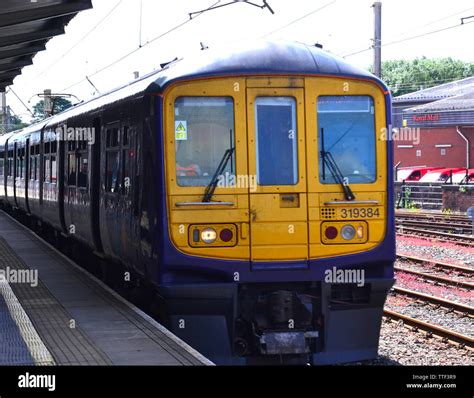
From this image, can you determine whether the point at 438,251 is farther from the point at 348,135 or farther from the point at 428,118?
the point at 428,118

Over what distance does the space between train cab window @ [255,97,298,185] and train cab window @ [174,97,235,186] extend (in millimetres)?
252

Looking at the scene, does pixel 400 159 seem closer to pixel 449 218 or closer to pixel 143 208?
pixel 449 218

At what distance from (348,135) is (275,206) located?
3.12 feet

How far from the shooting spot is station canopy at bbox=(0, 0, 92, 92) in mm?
12227

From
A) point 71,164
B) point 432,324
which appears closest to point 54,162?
point 71,164

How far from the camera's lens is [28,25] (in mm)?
14367

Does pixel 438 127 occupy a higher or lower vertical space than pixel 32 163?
higher

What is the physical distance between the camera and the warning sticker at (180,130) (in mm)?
8258

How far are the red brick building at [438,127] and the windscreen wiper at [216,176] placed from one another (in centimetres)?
3070

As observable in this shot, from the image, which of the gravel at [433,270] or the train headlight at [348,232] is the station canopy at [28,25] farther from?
the gravel at [433,270]

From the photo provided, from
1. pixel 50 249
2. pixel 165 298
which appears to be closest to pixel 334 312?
pixel 165 298

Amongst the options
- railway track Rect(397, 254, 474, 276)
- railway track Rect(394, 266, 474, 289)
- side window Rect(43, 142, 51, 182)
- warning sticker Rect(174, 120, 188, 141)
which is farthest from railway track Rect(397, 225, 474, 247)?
warning sticker Rect(174, 120, 188, 141)

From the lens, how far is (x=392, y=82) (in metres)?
102

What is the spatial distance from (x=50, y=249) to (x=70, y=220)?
10.7 feet
